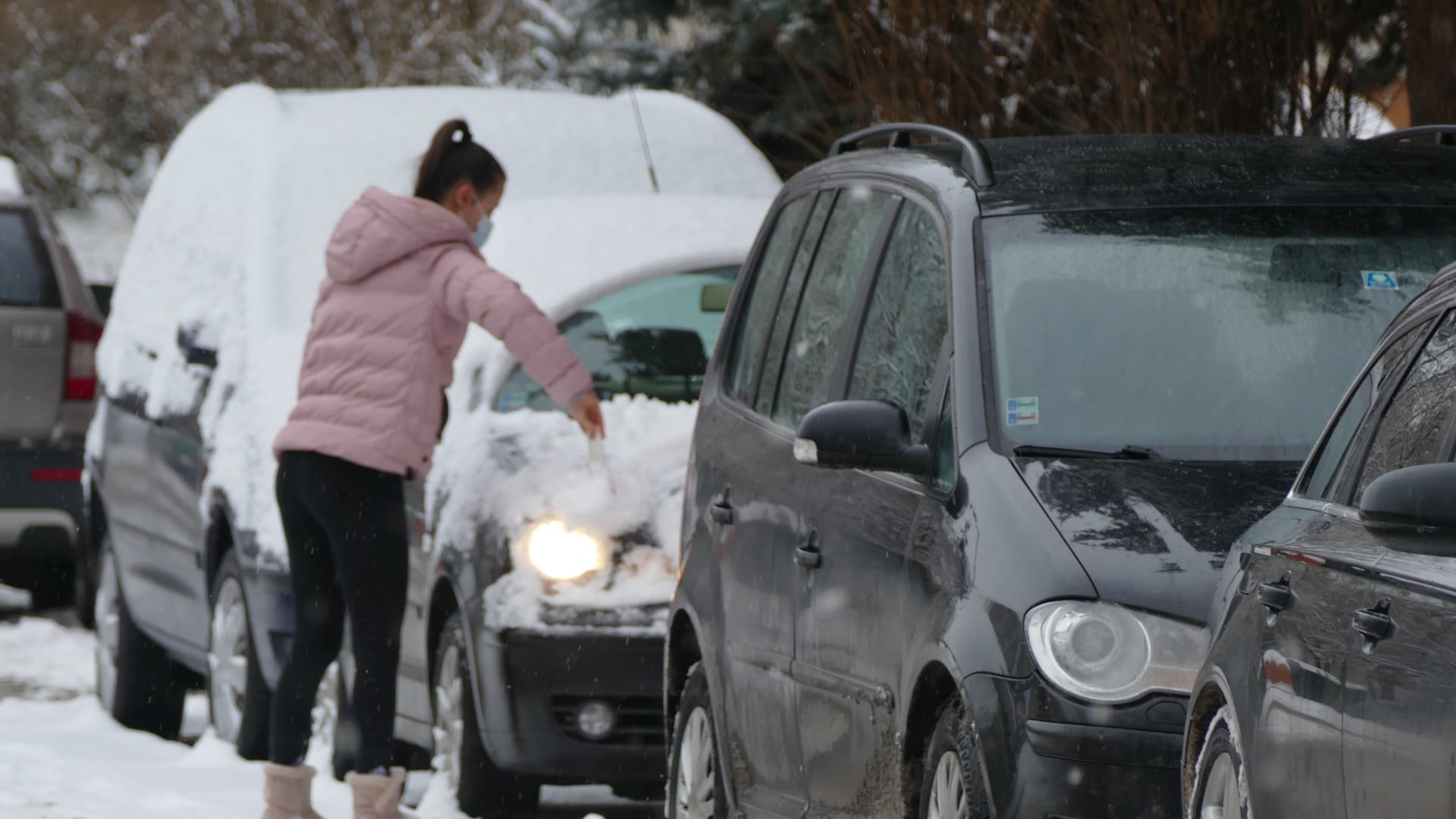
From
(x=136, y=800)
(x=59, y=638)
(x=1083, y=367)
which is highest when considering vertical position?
(x=1083, y=367)

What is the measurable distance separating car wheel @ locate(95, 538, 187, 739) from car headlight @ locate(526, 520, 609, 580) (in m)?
3.21

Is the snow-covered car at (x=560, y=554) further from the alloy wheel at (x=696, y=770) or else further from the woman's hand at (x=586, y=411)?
the alloy wheel at (x=696, y=770)

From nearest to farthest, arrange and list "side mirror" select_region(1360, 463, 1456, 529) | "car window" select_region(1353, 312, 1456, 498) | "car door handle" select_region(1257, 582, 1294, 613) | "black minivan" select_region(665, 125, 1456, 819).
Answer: "side mirror" select_region(1360, 463, 1456, 529)
"car window" select_region(1353, 312, 1456, 498)
"car door handle" select_region(1257, 582, 1294, 613)
"black minivan" select_region(665, 125, 1456, 819)

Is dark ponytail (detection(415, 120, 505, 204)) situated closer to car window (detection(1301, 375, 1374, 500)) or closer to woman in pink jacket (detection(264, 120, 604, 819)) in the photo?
woman in pink jacket (detection(264, 120, 604, 819))

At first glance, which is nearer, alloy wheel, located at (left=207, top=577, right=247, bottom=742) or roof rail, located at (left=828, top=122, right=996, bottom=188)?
roof rail, located at (left=828, top=122, right=996, bottom=188)

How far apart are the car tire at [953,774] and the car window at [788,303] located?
1.57 m

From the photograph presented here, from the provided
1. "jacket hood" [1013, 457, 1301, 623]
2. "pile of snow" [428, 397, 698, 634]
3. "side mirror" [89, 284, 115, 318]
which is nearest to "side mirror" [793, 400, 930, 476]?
"jacket hood" [1013, 457, 1301, 623]

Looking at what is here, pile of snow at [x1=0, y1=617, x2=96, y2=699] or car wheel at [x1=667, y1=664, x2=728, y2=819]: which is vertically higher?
car wheel at [x1=667, y1=664, x2=728, y2=819]

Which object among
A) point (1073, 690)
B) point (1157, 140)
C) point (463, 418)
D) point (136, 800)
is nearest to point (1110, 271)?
point (1157, 140)

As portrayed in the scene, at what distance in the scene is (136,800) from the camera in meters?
7.89

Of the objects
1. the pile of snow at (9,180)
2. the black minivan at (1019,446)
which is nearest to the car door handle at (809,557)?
the black minivan at (1019,446)

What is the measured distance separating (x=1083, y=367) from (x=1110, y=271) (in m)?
0.27

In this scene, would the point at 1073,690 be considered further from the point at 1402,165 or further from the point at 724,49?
the point at 724,49

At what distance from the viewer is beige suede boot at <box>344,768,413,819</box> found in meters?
6.96
